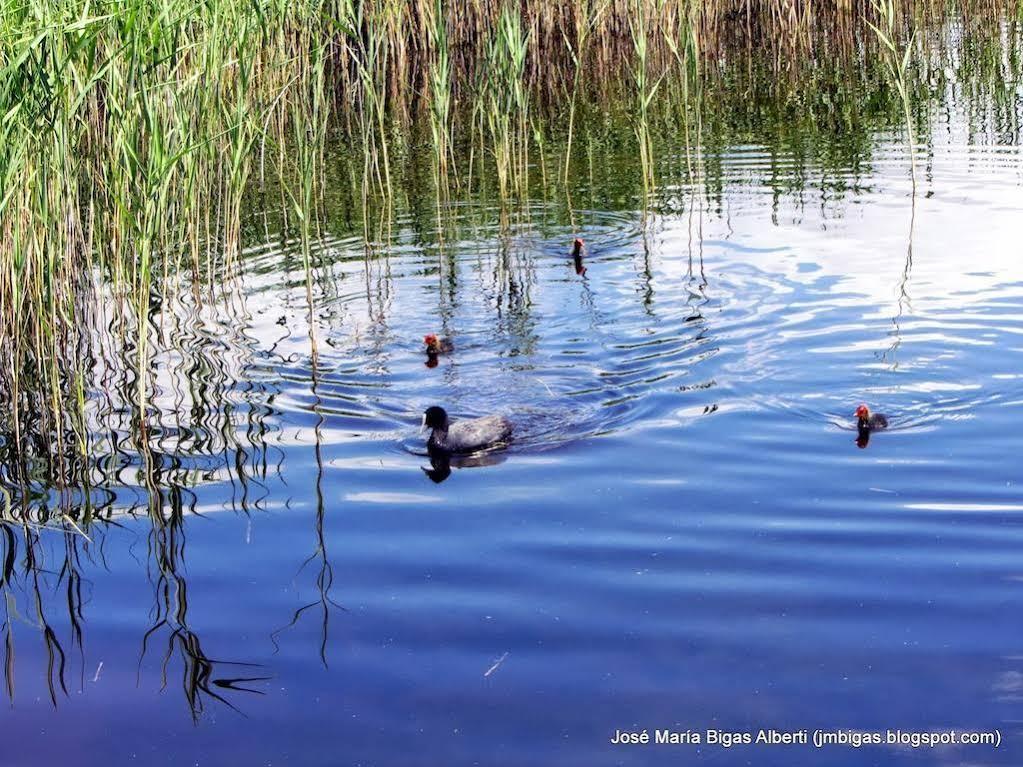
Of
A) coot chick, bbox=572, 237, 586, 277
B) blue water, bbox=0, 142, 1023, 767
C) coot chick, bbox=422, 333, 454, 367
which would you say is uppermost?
coot chick, bbox=572, 237, 586, 277

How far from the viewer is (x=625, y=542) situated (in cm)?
496

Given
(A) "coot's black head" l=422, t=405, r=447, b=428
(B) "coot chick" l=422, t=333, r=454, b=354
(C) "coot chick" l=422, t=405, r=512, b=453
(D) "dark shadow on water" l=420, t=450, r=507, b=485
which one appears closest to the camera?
(D) "dark shadow on water" l=420, t=450, r=507, b=485

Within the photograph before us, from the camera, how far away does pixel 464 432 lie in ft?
19.6

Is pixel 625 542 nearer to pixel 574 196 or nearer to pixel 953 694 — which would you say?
pixel 953 694

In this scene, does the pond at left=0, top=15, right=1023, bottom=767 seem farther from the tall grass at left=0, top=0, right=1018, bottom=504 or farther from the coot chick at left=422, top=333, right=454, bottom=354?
the tall grass at left=0, top=0, right=1018, bottom=504

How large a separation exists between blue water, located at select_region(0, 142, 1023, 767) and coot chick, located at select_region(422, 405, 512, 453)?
0.10 m

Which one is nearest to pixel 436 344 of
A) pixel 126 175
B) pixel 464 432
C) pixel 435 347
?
pixel 435 347

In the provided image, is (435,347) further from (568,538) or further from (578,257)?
(568,538)

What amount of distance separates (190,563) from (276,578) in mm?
390

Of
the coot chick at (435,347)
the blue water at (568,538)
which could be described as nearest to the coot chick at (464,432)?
the blue water at (568,538)

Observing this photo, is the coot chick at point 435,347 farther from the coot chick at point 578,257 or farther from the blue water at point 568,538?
the coot chick at point 578,257

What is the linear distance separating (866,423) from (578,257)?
3.68m

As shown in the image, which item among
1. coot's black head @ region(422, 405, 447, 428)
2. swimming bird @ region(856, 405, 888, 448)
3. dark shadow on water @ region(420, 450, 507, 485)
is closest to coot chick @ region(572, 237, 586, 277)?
coot's black head @ region(422, 405, 447, 428)

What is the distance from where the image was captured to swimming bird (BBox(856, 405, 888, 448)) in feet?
18.9
